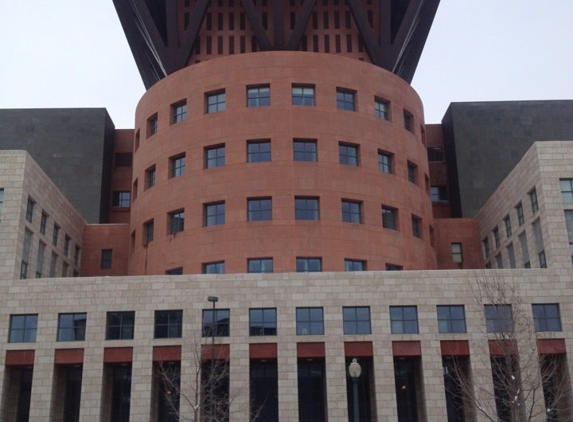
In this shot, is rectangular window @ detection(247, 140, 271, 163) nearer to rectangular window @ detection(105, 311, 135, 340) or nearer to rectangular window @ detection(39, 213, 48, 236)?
rectangular window @ detection(105, 311, 135, 340)

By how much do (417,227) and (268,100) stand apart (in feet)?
56.4

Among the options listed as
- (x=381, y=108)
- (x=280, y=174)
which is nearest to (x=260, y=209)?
(x=280, y=174)

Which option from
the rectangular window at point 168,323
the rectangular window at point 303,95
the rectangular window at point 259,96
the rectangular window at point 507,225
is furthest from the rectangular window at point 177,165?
the rectangular window at point 507,225

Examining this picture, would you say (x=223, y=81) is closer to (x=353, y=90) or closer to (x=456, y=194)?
(x=353, y=90)

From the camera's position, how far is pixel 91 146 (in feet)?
277

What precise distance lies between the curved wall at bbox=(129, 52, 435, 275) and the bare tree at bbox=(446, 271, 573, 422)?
1113cm

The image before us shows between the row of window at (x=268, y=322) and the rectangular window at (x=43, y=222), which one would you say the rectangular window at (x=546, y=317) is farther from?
the rectangular window at (x=43, y=222)

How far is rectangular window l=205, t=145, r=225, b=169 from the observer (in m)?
63.8

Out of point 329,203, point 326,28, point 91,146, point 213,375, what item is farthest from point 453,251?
point 91,146

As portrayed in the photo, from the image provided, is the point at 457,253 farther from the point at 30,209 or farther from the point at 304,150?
the point at 30,209

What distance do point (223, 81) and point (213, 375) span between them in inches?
1140

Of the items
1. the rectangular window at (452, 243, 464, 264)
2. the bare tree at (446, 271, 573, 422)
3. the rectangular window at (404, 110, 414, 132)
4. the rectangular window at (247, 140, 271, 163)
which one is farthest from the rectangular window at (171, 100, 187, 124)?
the bare tree at (446, 271, 573, 422)

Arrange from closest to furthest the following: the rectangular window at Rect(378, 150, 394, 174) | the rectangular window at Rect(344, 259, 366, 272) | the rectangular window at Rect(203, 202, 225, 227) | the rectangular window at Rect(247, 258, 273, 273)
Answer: the rectangular window at Rect(247, 258, 273, 273), the rectangular window at Rect(344, 259, 366, 272), the rectangular window at Rect(203, 202, 225, 227), the rectangular window at Rect(378, 150, 394, 174)

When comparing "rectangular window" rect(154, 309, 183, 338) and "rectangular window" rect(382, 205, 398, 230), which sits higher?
"rectangular window" rect(382, 205, 398, 230)
